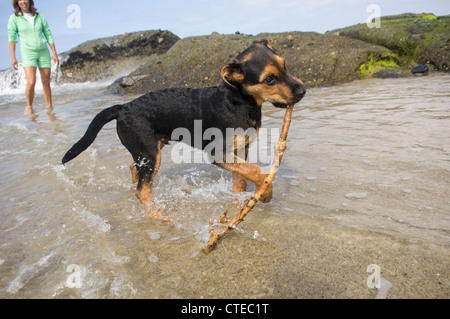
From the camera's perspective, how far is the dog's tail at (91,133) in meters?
3.44

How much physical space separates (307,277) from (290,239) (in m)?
0.50

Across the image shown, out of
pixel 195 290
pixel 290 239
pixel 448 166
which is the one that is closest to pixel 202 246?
pixel 195 290

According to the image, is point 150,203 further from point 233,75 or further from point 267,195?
point 233,75

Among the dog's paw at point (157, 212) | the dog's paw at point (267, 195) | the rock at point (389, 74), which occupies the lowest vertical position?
the dog's paw at point (157, 212)

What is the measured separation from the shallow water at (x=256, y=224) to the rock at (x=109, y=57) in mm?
18253

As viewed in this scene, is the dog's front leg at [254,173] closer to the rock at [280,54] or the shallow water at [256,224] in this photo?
the shallow water at [256,224]

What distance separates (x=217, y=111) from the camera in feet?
11.0

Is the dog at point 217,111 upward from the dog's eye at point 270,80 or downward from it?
downward

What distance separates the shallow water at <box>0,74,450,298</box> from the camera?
219 centimetres

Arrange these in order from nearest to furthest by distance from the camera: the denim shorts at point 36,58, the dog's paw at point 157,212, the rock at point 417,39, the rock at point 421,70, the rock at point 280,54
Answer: the dog's paw at point 157,212, the denim shorts at point 36,58, the rock at point 421,70, the rock at point 417,39, the rock at point 280,54

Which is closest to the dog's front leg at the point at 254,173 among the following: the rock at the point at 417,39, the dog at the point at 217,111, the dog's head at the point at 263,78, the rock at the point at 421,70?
the dog at the point at 217,111

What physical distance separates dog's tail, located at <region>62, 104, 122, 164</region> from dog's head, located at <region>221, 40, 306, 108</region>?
54.1 inches

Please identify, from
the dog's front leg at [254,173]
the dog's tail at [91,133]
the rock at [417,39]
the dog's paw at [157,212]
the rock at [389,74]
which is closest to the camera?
the dog's front leg at [254,173]

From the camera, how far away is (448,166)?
3.54 meters
